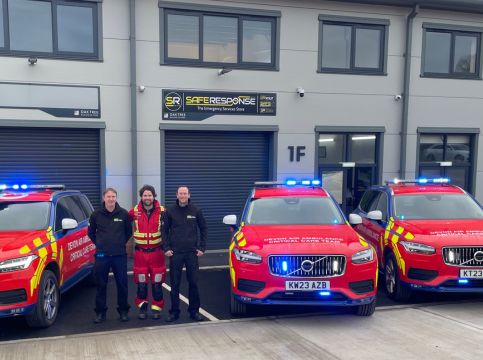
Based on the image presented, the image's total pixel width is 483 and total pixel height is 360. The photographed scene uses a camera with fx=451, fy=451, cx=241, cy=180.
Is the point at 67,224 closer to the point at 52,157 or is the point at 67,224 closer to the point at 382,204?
the point at 52,157

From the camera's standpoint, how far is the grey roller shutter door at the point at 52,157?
9.98 m

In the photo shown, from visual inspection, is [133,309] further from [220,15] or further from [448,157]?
[448,157]

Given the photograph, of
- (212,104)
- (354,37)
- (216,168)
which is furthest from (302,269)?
(354,37)

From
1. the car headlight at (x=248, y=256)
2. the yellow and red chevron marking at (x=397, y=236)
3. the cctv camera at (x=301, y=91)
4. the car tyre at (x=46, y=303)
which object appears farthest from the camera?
the cctv camera at (x=301, y=91)

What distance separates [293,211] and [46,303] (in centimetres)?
365

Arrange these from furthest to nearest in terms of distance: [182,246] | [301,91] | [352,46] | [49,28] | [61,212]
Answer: [352,46], [301,91], [49,28], [61,212], [182,246]

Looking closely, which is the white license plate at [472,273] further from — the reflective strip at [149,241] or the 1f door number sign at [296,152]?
the 1f door number sign at [296,152]

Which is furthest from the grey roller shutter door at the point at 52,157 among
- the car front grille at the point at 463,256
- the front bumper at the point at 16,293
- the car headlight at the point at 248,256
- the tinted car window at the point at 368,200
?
the car front grille at the point at 463,256

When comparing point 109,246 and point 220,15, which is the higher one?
point 220,15

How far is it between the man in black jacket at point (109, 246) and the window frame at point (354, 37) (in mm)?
7387

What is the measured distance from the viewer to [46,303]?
18.5 feet

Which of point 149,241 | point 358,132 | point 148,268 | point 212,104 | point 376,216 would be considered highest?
point 212,104

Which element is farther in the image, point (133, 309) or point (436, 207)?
point (436, 207)

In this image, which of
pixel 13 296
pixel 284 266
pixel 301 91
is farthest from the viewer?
pixel 301 91
